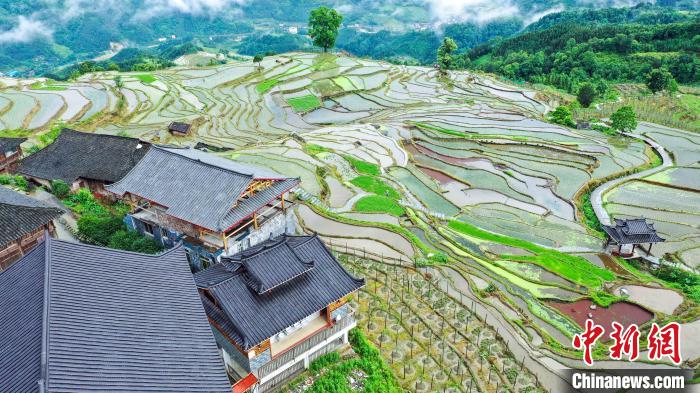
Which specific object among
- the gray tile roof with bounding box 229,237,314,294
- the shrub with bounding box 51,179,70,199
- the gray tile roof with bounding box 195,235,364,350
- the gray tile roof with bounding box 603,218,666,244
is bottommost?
the shrub with bounding box 51,179,70,199

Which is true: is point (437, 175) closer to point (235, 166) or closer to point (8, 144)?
point (235, 166)

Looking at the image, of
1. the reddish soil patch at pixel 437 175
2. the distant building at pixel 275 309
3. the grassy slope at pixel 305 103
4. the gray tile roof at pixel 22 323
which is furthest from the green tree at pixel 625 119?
the gray tile roof at pixel 22 323

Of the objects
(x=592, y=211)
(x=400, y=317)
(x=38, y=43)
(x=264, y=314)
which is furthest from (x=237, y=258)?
(x=38, y=43)

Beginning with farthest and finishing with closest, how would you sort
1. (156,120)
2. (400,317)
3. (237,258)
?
(156,120), (400,317), (237,258)

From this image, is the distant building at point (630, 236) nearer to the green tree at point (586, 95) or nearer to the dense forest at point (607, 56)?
the green tree at point (586, 95)

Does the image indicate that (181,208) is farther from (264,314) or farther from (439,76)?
(439,76)

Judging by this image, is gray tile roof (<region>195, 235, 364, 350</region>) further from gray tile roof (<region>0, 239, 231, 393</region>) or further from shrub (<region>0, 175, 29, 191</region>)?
shrub (<region>0, 175, 29, 191</region>)

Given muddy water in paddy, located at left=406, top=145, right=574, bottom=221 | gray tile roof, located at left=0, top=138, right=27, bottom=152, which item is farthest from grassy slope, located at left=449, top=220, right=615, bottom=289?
gray tile roof, located at left=0, top=138, right=27, bottom=152
